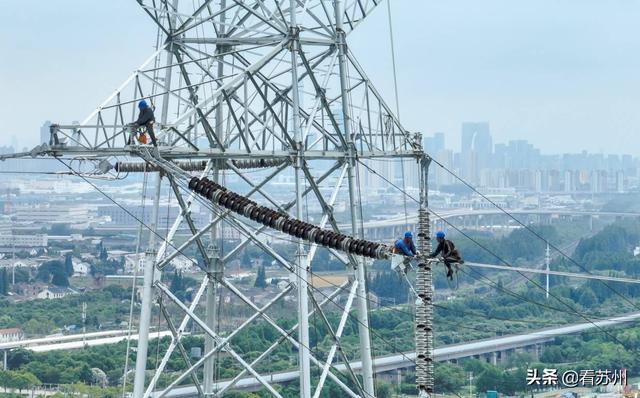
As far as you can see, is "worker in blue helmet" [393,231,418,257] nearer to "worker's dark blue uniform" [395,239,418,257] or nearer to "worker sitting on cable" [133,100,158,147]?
"worker's dark blue uniform" [395,239,418,257]

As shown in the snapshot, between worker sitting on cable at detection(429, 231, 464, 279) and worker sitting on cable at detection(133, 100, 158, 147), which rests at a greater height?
worker sitting on cable at detection(133, 100, 158, 147)

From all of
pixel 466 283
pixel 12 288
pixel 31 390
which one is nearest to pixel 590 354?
pixel 31 390

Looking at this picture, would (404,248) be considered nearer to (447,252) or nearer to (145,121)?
(447,252)

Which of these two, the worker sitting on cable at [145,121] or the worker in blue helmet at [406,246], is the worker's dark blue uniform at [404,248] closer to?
the worker in blue helmet at [406,246]

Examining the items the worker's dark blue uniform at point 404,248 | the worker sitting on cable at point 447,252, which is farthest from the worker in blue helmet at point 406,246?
the worker sitting on cable at point 447,252

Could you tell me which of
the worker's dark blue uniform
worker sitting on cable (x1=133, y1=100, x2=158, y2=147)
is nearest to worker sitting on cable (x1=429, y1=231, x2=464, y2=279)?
the worker's dark blue uniform

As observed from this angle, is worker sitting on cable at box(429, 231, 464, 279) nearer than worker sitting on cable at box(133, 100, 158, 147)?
Yes
